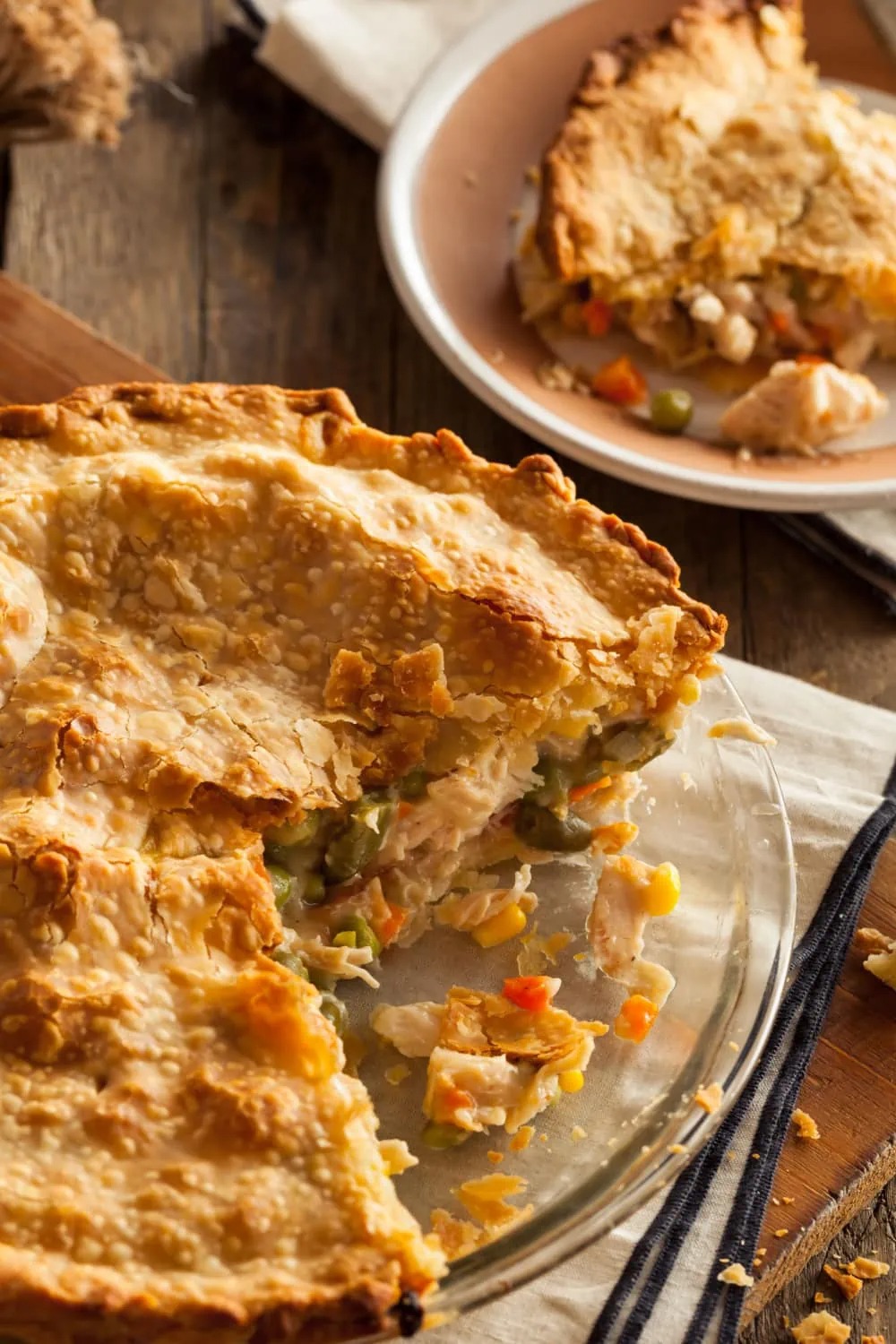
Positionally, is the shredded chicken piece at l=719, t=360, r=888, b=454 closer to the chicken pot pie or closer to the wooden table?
the wooden table

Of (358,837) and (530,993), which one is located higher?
(358,837)

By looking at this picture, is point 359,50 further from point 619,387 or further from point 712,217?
point 619,387

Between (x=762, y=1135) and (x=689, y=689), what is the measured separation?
0.87 metres

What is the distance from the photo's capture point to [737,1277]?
297cm

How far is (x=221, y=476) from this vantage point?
3318mm

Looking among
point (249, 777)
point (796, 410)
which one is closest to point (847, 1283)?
point (249, 777)

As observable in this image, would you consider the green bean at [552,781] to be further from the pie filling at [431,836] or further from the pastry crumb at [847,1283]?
the pastry crumb at [847,1283]

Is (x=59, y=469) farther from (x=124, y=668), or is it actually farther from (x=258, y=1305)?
(x=258, y=1305)

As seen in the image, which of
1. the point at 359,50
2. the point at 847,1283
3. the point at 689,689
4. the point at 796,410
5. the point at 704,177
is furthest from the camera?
the point at 359,50

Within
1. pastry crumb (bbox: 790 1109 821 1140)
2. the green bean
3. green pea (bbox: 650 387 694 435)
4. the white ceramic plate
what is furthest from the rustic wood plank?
pastry crumb (bbox: 790 1109 821 1140)

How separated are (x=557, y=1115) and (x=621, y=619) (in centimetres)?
95

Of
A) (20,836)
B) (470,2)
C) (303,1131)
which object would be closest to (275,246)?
(470,2)

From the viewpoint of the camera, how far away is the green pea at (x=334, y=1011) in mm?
3092

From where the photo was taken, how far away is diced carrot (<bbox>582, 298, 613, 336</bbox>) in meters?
4.64
